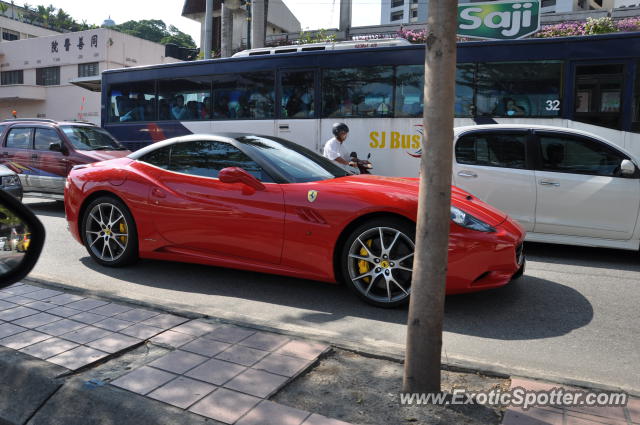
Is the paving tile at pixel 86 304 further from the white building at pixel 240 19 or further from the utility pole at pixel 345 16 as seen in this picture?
the white building at pixel 240 19

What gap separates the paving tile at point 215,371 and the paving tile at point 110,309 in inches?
46.9

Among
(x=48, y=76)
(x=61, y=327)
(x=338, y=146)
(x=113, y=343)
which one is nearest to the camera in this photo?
(x=113, y=343)

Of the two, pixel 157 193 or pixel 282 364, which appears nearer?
pixel 282 364

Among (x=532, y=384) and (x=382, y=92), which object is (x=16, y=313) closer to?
(x=532, y=384)

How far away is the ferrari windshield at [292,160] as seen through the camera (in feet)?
16.7

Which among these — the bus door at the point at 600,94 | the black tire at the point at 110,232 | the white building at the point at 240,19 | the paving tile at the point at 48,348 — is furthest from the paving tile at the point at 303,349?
the white building at the point at 240,19

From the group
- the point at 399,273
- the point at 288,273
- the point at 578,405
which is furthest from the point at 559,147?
the point at 578,405

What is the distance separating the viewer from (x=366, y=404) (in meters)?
2.74

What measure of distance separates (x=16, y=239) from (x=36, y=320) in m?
2.15

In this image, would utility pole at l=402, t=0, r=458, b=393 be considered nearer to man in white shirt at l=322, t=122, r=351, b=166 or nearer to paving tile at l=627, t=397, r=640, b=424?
paving tile at l=627, t=397, r=640, b=424

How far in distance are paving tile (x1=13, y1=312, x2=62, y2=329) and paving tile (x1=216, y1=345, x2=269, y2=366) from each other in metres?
1.39

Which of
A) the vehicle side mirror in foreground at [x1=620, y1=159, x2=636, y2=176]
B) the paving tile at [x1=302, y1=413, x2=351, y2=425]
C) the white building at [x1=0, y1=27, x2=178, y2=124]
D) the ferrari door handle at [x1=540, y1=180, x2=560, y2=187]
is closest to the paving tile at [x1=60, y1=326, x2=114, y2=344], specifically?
the paving tile at [x1=302, y1=413, x2=351, y2=425]

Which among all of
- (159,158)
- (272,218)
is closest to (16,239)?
(272,218)

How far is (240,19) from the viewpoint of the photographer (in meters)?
33.0
